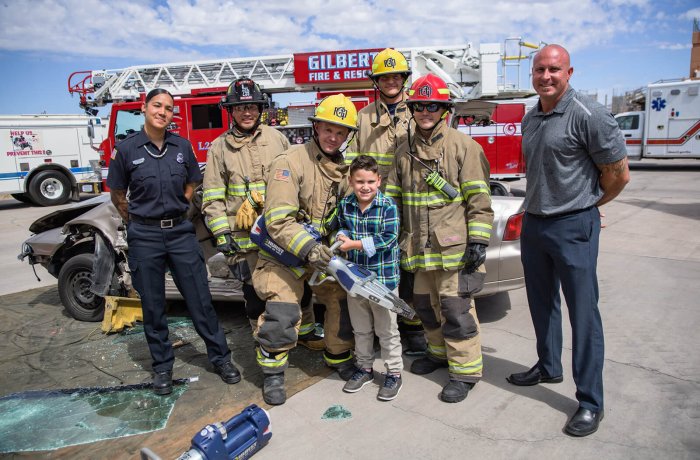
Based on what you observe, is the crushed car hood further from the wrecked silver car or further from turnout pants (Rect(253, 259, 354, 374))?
turnout pants (Rect(253, 259, 354, 374))

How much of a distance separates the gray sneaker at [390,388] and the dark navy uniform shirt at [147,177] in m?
1.77

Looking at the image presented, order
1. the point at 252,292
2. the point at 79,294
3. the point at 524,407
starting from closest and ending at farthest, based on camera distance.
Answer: the point at 524,407 < the point at 252,292 < the point at 79,294

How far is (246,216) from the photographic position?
3.41 m

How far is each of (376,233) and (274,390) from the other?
1.19m

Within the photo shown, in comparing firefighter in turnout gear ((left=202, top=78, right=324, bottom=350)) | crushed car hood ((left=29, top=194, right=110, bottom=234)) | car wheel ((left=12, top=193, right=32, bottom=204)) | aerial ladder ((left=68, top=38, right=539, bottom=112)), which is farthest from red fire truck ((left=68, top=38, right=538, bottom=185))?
firefighter in turnout gear ((left=202, top=78, right=324, bottom=350))

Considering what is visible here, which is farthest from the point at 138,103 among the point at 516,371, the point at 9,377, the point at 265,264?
the point at 516,371

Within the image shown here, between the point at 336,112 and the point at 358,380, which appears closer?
the point at 336,112

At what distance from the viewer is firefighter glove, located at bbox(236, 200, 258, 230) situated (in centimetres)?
341

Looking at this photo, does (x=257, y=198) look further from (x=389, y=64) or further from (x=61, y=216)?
(x=61, y=216)

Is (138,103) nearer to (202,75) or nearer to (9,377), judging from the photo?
(202,75)

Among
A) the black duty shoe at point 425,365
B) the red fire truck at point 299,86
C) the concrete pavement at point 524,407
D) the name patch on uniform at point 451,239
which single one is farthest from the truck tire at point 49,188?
the name patch on uniform at point 451,239

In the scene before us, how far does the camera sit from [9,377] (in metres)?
3.70

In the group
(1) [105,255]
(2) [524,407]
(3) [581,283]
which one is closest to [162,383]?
(1) [105,255]

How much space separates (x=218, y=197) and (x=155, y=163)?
484 mm
